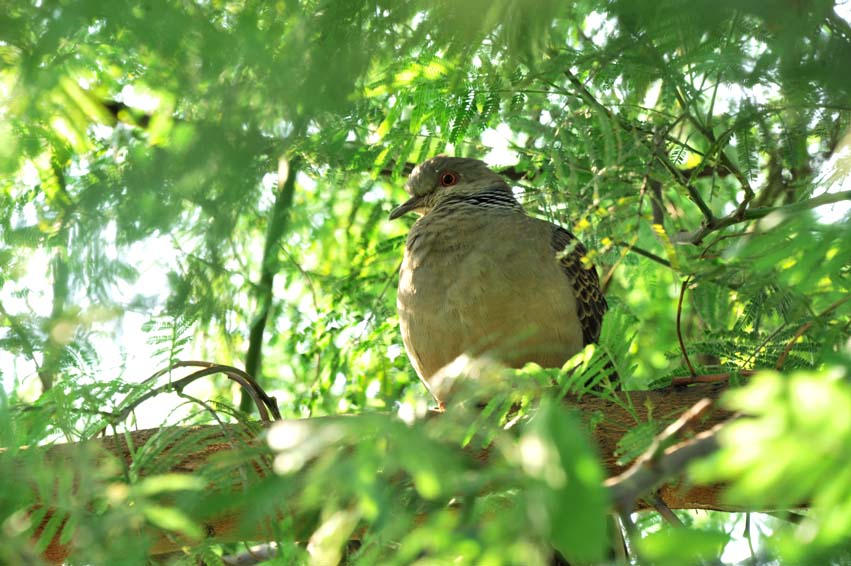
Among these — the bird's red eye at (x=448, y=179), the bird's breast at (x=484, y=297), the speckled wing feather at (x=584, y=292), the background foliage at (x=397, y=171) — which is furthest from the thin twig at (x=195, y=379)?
the bird's red eye at (x=448, y=179)

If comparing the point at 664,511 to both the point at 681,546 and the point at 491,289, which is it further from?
the point at 491,289

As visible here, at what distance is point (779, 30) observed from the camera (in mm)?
2334

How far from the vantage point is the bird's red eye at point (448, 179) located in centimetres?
566

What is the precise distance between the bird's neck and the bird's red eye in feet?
0.68

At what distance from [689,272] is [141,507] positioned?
181cm

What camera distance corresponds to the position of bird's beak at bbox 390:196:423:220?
5.65 m

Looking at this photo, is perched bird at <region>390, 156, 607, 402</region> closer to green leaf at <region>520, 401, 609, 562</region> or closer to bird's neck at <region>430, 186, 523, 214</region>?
bird's neck at <region>430, 186, 523, 214</region>

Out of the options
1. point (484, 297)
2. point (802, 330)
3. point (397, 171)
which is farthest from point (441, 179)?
point (802, 330)

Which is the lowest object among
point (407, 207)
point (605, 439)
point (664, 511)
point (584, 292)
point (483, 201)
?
point (664, 511)

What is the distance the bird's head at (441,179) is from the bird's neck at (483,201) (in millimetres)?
115

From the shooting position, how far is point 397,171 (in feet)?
15.6

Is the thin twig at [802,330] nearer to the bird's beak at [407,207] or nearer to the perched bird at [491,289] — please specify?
the perched bird at [491,289]

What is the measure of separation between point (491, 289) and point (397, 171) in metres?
0.81

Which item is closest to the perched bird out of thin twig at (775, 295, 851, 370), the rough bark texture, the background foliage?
the background foliage
